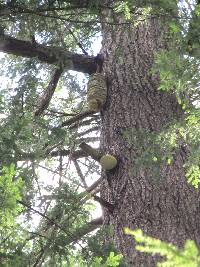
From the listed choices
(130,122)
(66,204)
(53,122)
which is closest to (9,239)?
(66,204)

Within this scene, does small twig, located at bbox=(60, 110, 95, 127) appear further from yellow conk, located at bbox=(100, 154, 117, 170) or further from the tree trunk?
yellow conk, located at bbox=(100, 154, 117, 170)

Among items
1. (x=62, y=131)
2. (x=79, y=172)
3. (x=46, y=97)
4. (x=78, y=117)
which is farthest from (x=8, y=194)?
(x=79, y=172)

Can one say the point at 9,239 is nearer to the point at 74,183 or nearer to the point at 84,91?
the point at 74,183

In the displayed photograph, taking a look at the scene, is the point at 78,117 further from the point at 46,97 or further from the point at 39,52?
the point at 39,52

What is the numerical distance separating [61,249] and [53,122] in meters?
2.18

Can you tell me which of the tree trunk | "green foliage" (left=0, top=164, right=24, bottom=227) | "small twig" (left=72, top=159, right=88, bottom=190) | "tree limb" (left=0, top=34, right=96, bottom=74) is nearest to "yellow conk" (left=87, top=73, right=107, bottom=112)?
the tree trunk

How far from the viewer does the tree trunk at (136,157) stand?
3084mm

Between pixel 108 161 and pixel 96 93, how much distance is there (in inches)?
27.9

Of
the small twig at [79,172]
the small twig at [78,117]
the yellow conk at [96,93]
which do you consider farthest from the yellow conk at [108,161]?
the small twig at [79,172]

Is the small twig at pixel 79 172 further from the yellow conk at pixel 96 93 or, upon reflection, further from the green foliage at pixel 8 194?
the green foliage at pixel 8 194

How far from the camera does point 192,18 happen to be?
237 centimetres

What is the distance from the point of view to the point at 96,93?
3885 millimetres

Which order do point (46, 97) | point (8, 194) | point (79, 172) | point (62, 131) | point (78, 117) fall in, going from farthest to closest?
point (79, 172) < point (78, 117) < point (46, 97) < point (62, 131) < point (8, 194)

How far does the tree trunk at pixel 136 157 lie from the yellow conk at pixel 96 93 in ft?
0.26
